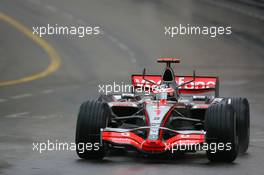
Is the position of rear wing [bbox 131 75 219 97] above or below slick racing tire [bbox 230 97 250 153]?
above

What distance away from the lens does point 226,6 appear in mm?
44062

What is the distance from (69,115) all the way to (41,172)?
338 inches

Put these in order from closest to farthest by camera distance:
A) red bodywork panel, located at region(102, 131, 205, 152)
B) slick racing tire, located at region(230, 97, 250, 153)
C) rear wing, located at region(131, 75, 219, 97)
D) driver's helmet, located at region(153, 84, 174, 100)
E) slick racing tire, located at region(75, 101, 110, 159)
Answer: red bodywork panel, located at region(102, 131, 205, 152) → slick racing tire, located at region(75, 101, 110, 159) → slick racing tire, located at region(230, 97, 250, 153) → driver's helmet, located at region(153, 84, 174, 100) → rear wing, located at region(131, 75, 219, 97)

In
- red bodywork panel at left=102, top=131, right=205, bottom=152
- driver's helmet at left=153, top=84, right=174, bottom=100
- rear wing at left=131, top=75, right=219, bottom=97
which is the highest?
rear wing at left=131, top=75, right=219, bottom=97

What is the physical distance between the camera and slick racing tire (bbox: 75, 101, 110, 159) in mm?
17531

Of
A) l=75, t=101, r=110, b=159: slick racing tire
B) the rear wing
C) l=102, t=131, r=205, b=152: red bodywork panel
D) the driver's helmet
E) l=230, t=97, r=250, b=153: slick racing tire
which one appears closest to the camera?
l=102, t=131, r=205, b=152: red bodywork panel

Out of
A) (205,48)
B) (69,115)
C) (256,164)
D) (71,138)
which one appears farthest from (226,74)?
(256,164)

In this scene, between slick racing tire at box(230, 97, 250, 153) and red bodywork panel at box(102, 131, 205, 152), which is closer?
red bodywork panel at box(102, 131, 205, 152)

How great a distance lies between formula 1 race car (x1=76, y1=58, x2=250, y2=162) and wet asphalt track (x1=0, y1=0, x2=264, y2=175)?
294 millimetres

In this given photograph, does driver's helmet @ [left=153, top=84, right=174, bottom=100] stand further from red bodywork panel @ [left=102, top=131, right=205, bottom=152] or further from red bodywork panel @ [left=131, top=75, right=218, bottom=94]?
red bodywork panel @ [left=131, top=75, right=218, bottom=94]

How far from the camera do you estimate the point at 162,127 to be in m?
17.6

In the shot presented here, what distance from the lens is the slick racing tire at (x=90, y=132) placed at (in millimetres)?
17531

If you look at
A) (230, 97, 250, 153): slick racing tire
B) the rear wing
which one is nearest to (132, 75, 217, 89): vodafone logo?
the rear wing

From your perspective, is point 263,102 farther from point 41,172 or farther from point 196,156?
point 41,172
